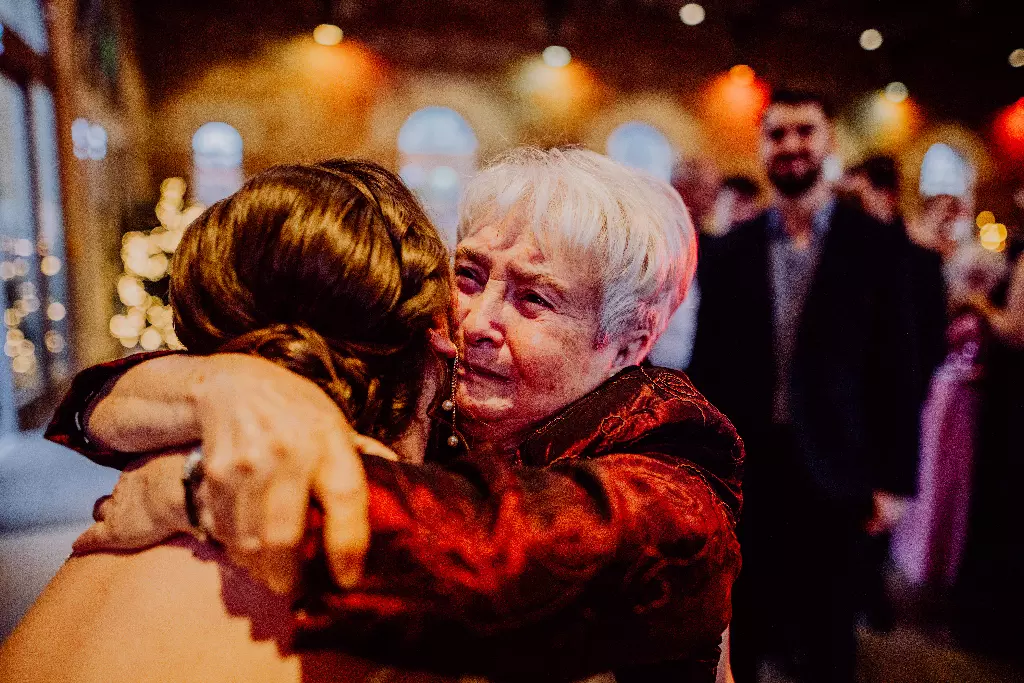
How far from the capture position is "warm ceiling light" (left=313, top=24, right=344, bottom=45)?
9469 mm

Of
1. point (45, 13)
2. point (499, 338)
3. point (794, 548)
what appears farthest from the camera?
point (45, 13)

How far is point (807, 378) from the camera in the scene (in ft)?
7.37

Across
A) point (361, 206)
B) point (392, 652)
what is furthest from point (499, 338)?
point (392, 652)

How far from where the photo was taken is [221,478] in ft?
1.87

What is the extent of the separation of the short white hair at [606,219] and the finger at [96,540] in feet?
2.51

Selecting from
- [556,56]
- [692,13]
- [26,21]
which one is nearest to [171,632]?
[26,21]

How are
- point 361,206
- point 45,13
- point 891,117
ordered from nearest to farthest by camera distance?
point 361,206
point 45,13
point 891,117

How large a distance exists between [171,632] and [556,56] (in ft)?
34.5

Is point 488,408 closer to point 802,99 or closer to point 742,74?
point 802,99

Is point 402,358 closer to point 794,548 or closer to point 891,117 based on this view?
point 794,548

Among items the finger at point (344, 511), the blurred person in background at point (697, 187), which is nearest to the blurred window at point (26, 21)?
the blurred person in background at point (697, 187)

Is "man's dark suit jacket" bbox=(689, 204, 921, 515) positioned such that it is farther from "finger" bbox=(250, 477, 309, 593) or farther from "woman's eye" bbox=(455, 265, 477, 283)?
"finger" bbox=(250, 477, 309, 593)

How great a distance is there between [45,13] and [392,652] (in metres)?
7.70

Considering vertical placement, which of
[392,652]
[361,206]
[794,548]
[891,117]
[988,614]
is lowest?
[988,614]
